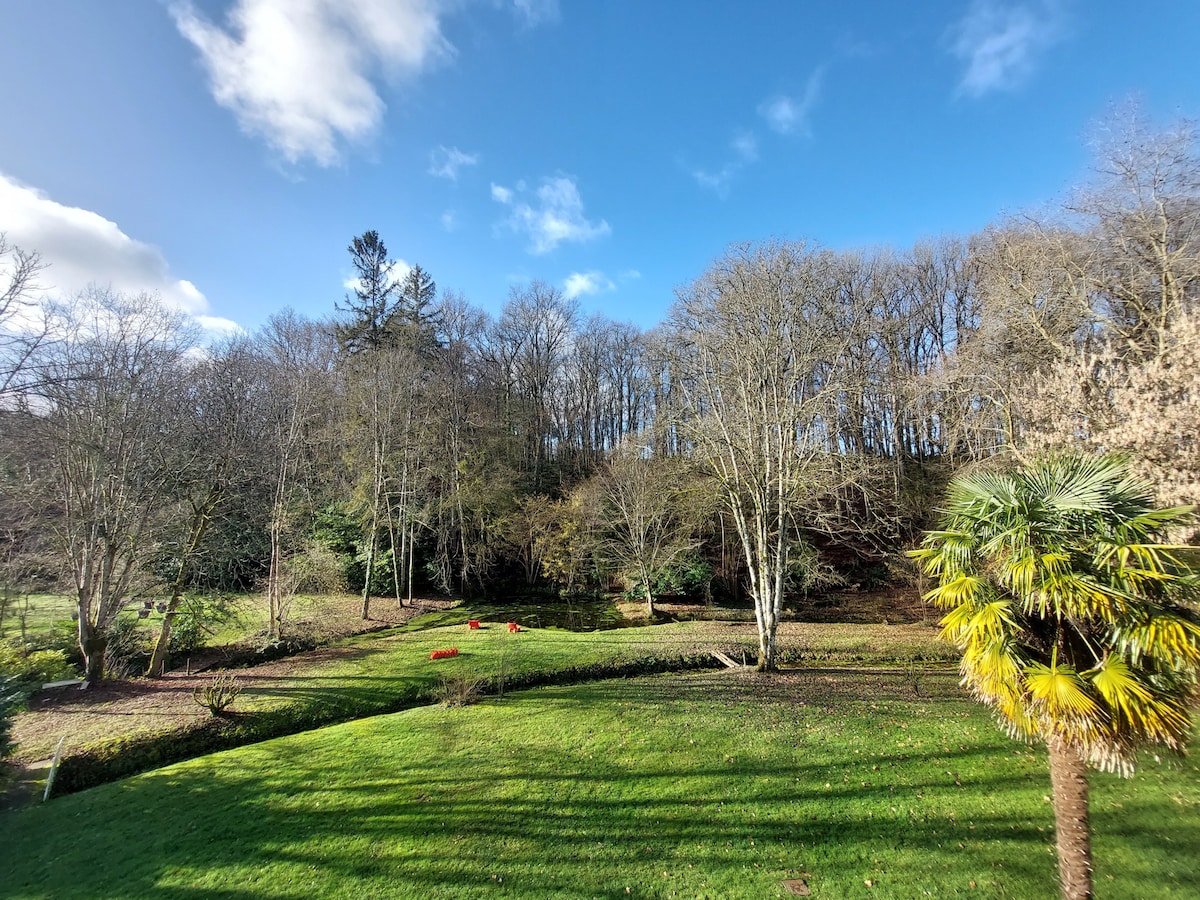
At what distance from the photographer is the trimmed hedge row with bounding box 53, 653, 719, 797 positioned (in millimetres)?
7691

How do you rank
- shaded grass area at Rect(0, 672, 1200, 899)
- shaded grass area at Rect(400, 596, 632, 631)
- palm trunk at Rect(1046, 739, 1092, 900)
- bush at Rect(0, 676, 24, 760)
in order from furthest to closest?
shaded grass area at Rect(400, 596, 632, 631), bush at Rect(0, 676, 24, 760), shaded grass area at Rect(0, 672, 1200, 899), palm trunk at Rect(1046, 739, 1092, 900)

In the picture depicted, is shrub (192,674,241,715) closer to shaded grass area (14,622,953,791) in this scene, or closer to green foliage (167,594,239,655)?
shaded grass area (14,622,953,791)

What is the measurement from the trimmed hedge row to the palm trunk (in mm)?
8949

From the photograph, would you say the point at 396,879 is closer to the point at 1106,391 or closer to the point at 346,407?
the point at 1106,391

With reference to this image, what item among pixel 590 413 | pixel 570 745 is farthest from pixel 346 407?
pixel 570 745

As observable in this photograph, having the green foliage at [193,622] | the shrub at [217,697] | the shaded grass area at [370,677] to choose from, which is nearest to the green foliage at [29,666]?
the shaded grass area at [370,677]

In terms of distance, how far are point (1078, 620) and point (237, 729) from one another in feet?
40.9

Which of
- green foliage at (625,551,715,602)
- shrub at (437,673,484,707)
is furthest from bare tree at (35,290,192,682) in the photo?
green foliage at (625,551,715,602)

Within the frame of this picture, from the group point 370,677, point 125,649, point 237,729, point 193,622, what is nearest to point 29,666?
point 125,649

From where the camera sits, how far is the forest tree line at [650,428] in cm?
1095

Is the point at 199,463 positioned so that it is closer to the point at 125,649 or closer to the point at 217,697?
the point at 125,649

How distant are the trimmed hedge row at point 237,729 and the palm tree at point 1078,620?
9041mm

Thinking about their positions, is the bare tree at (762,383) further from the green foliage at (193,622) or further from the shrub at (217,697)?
the green foliage at (193,622)

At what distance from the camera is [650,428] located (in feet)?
69.6
